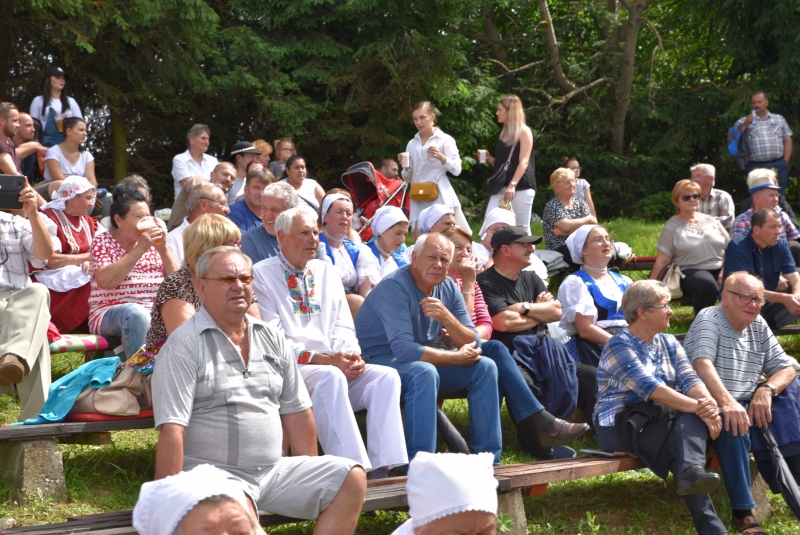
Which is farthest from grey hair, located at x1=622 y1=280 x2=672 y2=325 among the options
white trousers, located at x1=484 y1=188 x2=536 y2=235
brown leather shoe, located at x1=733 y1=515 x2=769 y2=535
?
white trousers, located at x1=484 y1=188 x2=536 y2=235

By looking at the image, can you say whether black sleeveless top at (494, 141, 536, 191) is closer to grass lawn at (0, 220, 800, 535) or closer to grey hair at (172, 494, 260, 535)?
grass lawn at (0, 220, 800, 535)

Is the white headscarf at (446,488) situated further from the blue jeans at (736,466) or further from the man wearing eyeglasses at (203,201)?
the man wearing eyeglasses at (203,201)

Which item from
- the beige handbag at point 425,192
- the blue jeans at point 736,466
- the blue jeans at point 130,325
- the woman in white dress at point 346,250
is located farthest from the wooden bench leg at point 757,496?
the beige handbag at point 425,192

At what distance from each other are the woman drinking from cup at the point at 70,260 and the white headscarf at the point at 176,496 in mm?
3659

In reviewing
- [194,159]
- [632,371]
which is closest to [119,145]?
[194,159]

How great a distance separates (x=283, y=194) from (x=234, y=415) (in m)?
2.49

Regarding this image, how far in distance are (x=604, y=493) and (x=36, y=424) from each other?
3036mm

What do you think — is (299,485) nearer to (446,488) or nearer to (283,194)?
(446,488)

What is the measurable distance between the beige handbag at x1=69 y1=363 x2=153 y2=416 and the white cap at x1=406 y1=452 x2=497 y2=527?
2.22m

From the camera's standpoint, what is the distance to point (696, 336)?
5730 millimetres

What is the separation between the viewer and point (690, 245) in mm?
8523

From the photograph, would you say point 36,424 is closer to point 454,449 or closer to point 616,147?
point 454,449

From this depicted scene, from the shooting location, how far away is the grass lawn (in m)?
4.81

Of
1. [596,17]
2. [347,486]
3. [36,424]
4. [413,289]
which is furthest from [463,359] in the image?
[596,17]
